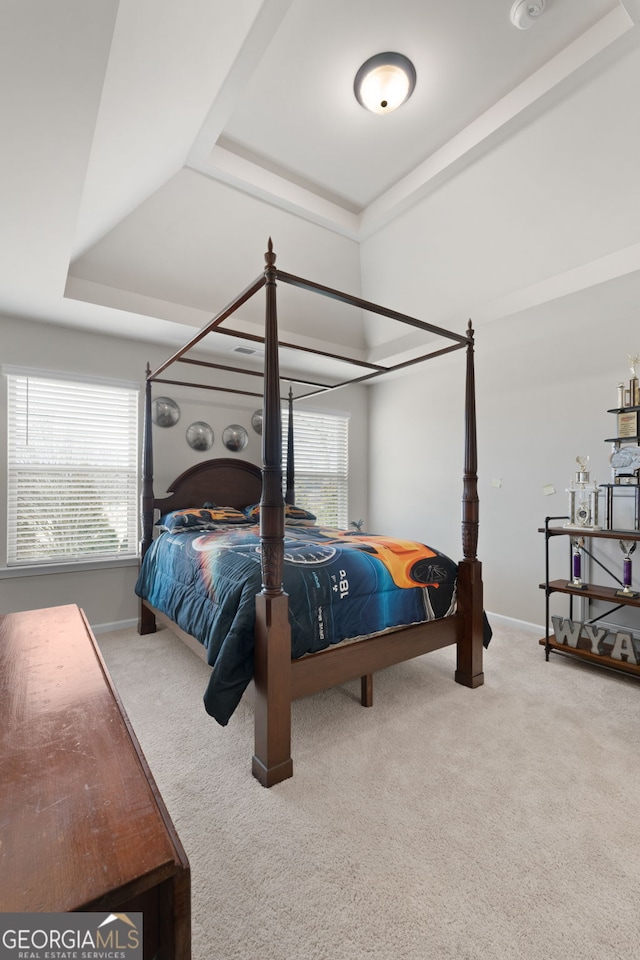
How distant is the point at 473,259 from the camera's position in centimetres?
338

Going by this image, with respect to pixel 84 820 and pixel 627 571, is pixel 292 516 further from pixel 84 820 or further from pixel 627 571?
pixel 84 820

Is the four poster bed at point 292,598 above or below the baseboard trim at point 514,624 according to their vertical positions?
above

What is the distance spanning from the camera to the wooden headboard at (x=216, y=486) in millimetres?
4109

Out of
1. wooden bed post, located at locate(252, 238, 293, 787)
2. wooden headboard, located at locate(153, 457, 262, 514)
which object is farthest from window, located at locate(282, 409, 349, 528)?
wooden bed post, located at locate(252, 238, 293, 787)

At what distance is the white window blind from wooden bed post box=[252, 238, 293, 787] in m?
2.49

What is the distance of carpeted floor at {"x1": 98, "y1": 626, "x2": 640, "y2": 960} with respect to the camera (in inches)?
49.4

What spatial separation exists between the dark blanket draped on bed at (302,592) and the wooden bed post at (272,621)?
0.12 meters

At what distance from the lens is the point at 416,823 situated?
164cm

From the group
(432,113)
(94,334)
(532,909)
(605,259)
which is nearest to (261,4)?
(432,113)

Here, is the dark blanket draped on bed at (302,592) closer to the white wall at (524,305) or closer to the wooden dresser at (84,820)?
the wooden dresser at (84,820)

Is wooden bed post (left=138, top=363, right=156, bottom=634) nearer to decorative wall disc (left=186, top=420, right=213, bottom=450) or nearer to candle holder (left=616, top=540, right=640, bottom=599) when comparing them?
decorative wall disc (left=186, top=420, right=213, bottom=450)

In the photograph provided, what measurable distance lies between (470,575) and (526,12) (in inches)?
112

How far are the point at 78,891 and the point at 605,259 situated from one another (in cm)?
364

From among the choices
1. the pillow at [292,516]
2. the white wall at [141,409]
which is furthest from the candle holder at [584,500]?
the white wall at [141,409]
